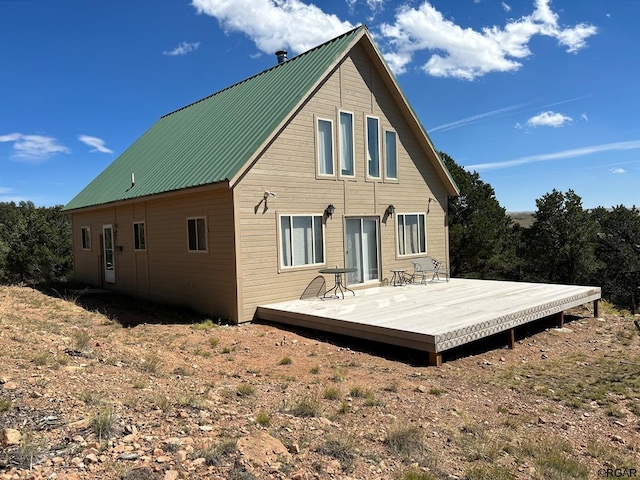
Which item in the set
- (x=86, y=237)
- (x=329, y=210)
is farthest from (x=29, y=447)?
(x=86, y=237)

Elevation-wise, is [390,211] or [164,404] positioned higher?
[390,211]

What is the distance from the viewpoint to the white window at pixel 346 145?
12.5m

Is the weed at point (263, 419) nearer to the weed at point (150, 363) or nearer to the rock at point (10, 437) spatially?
the rock at point (10, 437)

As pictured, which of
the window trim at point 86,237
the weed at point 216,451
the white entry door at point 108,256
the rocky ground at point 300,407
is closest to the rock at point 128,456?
the rocky ground at point 300,407

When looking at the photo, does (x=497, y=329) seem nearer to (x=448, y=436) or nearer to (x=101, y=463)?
(x=448, y=436)

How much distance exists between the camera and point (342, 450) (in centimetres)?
397

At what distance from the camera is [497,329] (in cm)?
848

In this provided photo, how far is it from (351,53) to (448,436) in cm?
1079

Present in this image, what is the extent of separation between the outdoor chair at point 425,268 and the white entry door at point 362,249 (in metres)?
1.42

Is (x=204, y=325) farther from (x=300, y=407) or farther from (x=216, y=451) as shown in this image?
(x=216, y=451)

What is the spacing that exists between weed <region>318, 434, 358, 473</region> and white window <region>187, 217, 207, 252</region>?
7534mm

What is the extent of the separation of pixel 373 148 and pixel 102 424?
11.1 meters

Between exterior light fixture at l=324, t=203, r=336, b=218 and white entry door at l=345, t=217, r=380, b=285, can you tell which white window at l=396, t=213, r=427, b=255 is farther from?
exterior light fixture at l=324, t=203, r=336, b=218

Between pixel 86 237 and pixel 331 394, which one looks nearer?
pixel 331 394
